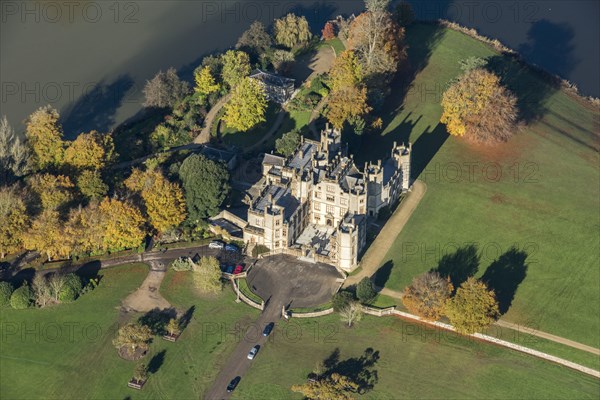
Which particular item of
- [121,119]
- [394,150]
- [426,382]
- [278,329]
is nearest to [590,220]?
[394,150]

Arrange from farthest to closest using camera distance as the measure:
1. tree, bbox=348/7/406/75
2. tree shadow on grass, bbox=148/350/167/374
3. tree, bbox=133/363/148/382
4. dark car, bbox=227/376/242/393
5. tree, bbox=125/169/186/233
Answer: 1. tree, bbox=348/7/406/75
2. tree, bbox=125/169/186/233
3. tree shadow on grass, bbox=148/350/167/374
4. tree, bbox=133/363/148/382
5. dark car, bbox=227/376/242/393

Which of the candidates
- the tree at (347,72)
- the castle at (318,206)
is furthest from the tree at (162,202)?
the tree at (347,72)

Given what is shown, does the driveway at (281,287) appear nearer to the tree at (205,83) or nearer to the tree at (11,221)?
Answer: the tree at (11,221)

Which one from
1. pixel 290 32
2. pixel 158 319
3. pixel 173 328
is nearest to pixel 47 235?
pixel 158 319

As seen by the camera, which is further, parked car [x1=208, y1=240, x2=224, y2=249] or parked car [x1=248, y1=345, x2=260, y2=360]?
parked car [x1=208, y1=240, x2=224, y2=249]

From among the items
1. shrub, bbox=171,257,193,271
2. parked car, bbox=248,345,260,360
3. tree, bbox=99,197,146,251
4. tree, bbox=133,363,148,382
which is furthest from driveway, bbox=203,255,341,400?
tree, bbox=99,197,146,251

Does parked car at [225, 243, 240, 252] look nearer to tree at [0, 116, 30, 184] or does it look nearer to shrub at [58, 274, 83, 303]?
shrub at [58, 274, 83, 303]
